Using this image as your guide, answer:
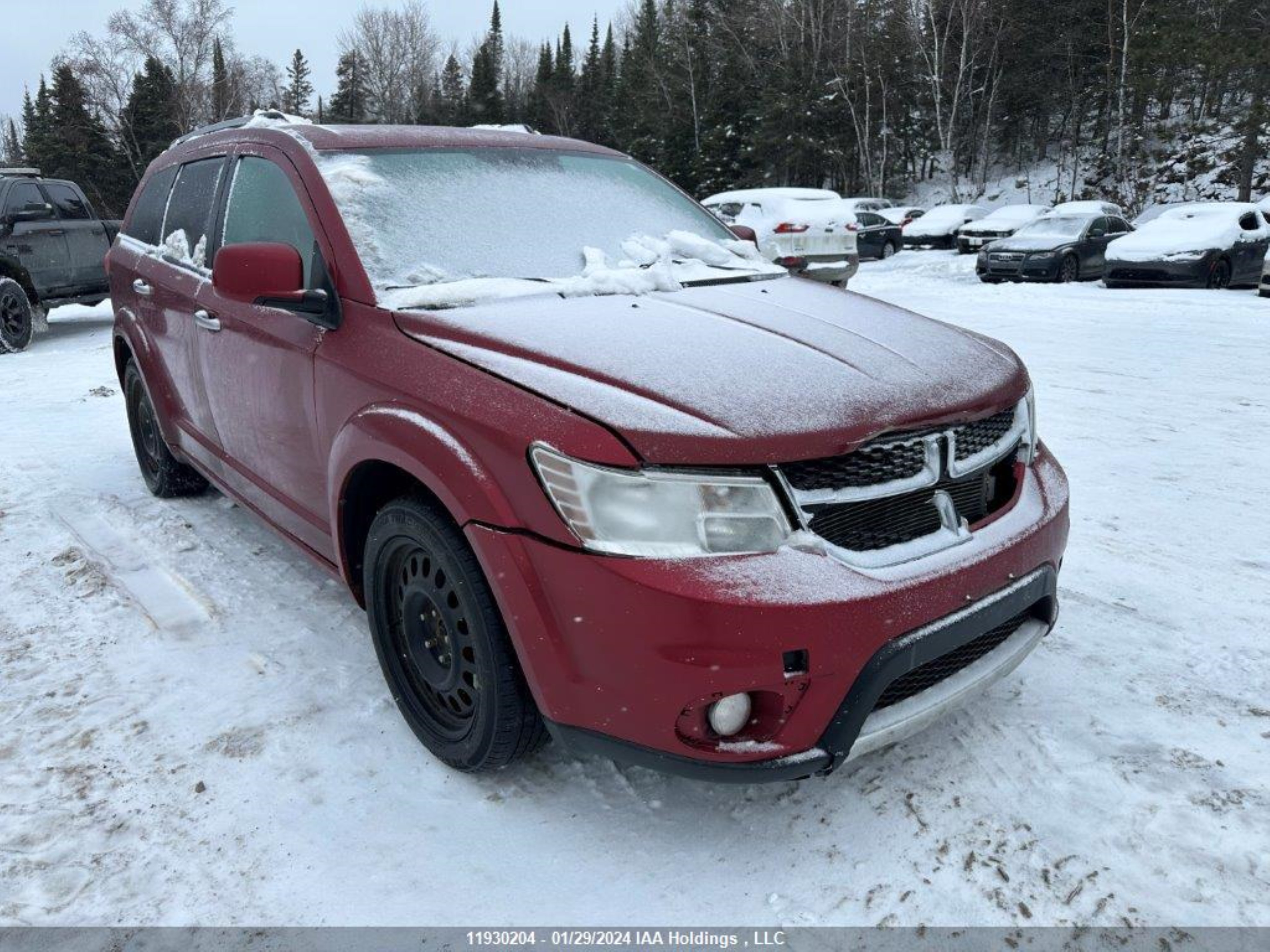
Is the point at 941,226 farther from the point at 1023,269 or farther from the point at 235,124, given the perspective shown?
the point at 235,124

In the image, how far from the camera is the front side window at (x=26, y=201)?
405 inches

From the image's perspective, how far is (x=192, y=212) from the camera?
3934 mm

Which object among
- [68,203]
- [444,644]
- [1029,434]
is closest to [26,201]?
[68,203]

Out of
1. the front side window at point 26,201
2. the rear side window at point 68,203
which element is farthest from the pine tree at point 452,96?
the front side window at point 26,201

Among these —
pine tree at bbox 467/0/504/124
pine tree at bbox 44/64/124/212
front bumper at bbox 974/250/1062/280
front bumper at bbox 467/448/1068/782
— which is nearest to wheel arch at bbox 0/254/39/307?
front bumper at bbox 467/448/1068/782

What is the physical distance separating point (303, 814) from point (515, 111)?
69.2 meters

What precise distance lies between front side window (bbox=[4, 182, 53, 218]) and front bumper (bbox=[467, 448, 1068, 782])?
35.7 feet

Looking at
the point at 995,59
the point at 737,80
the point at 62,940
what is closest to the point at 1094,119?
the point at 995,59

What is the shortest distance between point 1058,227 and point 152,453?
1696 centimetres

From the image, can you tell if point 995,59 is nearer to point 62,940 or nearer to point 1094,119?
point 1094,119

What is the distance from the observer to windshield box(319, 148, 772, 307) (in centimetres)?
274

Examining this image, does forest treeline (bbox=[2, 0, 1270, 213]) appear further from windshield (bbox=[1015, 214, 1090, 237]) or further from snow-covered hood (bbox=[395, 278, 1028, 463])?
snow-covered hood (bbox=[395, 278, 1028, 463])

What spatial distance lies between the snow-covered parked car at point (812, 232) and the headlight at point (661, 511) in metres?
11.9

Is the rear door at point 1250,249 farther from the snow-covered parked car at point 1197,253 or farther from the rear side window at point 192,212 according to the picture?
the rear side window at point 192,212
